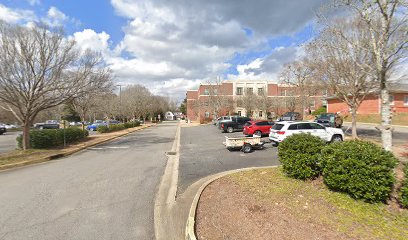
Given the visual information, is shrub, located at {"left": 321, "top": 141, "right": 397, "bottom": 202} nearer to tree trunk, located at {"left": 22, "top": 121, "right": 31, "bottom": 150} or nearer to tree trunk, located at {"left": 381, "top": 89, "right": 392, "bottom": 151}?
tree trunk, located at {"left": 381, "top": 89, "right": 392, "bottom": 151}

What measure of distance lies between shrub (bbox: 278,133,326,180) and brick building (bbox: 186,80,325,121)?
43.8m

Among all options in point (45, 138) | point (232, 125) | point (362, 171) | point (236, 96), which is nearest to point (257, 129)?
point (232, 125)

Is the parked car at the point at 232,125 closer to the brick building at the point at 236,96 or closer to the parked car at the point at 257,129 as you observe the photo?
the parked car at the point at 257,129

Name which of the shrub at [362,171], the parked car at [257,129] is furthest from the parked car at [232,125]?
the shrub at [362,171]

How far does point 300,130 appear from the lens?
1274 centimetres

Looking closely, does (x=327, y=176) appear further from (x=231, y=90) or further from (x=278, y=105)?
(x=231, y=90)

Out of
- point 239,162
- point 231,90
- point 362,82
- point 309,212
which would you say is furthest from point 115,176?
point 231,90

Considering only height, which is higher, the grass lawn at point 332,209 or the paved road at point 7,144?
the grass lawn at point 332,209

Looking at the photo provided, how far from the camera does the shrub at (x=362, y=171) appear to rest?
4.27 metres

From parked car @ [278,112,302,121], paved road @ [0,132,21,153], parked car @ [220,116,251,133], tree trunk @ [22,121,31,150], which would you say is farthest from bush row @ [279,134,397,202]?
parked car @ [278,112,302,121]

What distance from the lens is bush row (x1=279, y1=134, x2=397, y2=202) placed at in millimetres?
4289

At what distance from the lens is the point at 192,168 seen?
911cm

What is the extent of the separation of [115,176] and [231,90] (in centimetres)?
5602

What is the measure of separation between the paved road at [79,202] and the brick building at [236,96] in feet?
140
